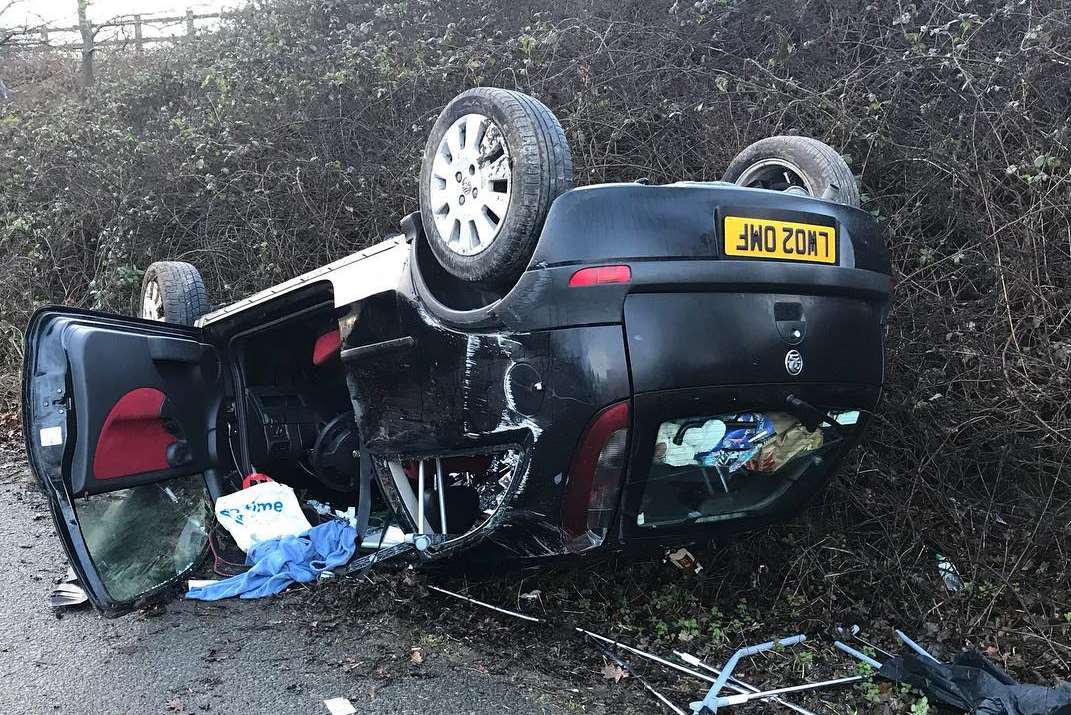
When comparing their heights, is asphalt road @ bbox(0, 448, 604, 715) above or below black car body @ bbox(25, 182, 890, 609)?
below

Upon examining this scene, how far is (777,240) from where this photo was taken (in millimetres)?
2684

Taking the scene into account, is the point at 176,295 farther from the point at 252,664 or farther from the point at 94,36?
the point at 94,36

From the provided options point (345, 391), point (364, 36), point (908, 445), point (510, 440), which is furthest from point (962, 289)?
point (364, 36)

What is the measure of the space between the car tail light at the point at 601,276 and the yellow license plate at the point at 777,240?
35 cm

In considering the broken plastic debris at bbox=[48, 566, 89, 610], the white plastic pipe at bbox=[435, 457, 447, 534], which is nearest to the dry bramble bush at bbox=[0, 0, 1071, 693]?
the white plastic pipe at bbox=[435, 457, 447, 534]

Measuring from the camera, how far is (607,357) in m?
2.52

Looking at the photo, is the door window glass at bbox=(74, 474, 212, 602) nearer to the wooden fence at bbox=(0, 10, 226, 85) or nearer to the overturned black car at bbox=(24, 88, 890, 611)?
the overturned black car at bbox=(24, 88, 890, 611)

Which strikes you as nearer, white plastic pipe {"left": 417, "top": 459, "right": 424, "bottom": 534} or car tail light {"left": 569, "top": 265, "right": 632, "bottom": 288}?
car tail light {"left": 569, "top": 265, "right": 632, "bottom": 288}

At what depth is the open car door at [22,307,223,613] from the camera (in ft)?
11.1

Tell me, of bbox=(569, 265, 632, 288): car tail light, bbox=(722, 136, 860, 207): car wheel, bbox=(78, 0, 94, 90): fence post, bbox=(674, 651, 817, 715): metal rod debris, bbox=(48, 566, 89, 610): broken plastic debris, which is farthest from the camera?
bbox=(78, 0, 94, 90): fence post

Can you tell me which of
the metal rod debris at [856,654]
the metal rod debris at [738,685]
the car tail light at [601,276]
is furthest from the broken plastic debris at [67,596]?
the metal rod debris at [856,654]

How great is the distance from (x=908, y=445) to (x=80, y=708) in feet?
12.8

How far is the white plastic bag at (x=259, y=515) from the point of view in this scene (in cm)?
402

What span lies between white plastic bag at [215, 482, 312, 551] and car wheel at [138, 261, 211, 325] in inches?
52.6
